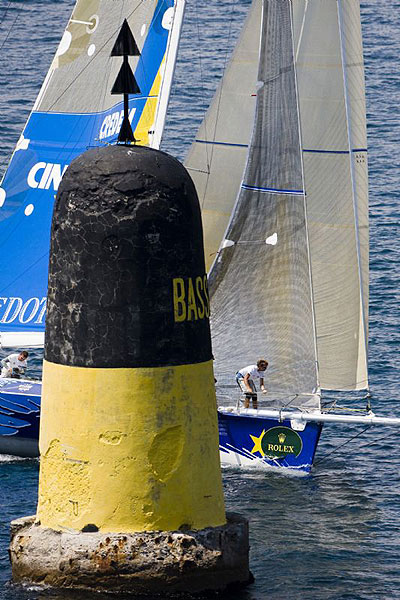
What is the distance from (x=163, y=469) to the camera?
18453mm

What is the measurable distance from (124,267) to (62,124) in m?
20.1

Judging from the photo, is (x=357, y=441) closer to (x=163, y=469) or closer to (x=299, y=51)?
(x=299, y=51)

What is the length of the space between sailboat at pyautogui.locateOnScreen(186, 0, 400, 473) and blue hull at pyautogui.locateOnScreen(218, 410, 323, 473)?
23mm

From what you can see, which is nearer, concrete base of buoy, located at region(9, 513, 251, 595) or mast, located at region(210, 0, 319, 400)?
concrete base of buoy, located at region(9, 513, 251, 595)

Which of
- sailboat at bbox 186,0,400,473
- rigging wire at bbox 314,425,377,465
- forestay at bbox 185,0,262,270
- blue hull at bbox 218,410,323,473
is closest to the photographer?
blue hull at bbox 218,410,323,473

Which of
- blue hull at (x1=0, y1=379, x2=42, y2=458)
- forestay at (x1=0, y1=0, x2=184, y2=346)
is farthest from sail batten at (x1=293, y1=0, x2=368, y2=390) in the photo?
blue hull at (x1=0, y1=379, x2=42, y2=458)

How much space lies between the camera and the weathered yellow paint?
60.0 feet

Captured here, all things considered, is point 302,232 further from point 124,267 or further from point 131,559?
point 131,559

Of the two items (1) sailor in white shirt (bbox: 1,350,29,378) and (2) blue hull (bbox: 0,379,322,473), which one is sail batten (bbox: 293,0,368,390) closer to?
(2) blue hull (bbox: 0,379,322,473)

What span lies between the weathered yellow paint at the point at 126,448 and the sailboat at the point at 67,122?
17.1m

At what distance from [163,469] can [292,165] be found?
1718cm

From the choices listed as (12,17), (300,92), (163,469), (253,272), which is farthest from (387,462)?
(12,17)

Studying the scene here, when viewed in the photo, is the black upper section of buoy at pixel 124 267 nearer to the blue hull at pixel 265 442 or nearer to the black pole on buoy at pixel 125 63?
the black pole on buoy at pixel 125 63

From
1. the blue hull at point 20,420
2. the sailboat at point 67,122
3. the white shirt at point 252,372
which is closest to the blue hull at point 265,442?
the white shirt at point 252,372
